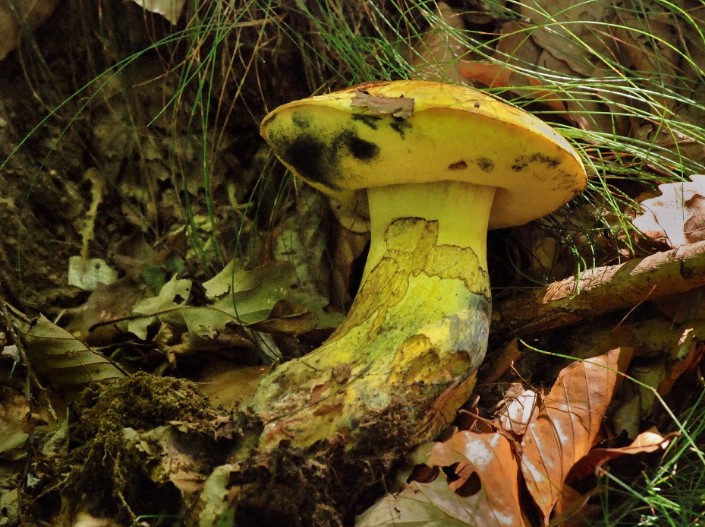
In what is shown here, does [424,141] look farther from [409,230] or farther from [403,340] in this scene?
[403,340]

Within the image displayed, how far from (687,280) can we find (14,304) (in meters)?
1.88

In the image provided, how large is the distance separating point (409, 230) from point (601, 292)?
54 cm

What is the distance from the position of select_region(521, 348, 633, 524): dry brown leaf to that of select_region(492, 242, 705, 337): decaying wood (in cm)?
16

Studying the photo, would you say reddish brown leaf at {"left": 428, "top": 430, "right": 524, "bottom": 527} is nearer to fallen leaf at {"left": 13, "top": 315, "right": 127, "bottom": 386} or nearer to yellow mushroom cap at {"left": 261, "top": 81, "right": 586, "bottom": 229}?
yellow mushroom cap at {"left": 261, "top": 81, "right": 586, "bottom": 229}

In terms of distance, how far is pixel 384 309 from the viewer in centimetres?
153

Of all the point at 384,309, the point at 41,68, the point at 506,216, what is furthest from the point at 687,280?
the point at 41,68

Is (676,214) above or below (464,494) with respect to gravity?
above

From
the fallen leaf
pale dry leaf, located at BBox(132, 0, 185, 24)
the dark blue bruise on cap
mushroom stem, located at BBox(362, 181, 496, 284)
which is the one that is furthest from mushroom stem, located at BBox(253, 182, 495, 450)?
pale dry leaf, located at BBox(132, 0, 185, 24)

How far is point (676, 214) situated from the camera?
1816mm

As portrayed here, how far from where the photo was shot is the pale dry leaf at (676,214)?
1767 millimetres

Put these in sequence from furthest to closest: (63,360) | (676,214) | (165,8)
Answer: (165,8), (676,214), (63,360)

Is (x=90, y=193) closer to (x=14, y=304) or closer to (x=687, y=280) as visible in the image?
(x=14, y=304)

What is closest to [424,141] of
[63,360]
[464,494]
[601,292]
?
[601,292]

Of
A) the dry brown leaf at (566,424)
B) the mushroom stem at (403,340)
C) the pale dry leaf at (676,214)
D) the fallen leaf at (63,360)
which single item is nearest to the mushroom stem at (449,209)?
the mushroom stem at (403,340)
